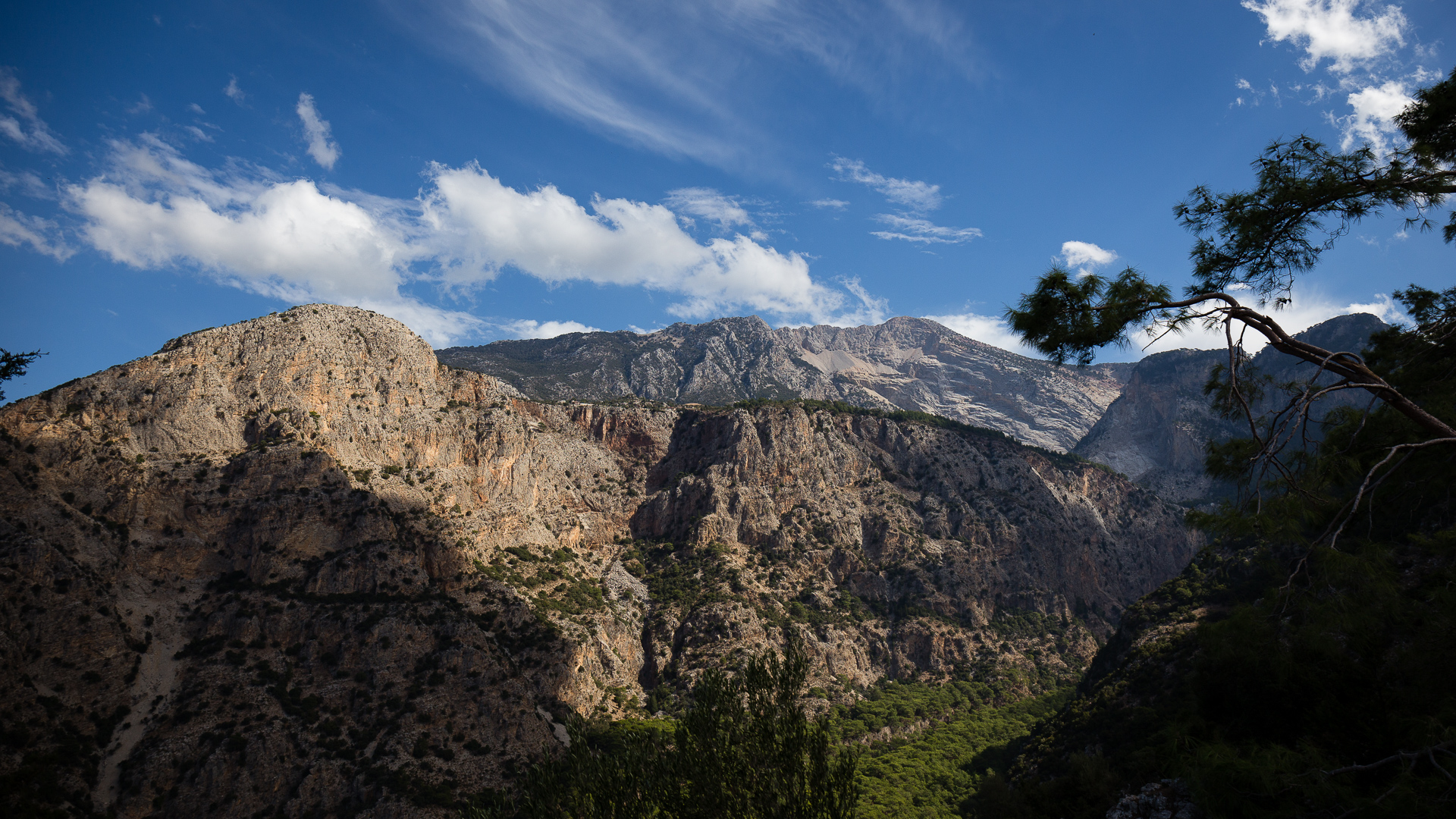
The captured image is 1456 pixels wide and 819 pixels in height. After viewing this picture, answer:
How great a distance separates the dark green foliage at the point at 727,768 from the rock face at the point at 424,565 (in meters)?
35.6

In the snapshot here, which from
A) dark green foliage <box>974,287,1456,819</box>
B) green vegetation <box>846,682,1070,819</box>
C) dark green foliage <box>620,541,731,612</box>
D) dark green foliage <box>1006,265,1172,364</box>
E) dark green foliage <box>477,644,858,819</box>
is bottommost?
green vegetation <box>846,682,1070,819</box>

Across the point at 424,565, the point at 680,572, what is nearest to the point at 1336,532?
the point at 424,565

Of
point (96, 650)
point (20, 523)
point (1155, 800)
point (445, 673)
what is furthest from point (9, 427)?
point (1155, 800)

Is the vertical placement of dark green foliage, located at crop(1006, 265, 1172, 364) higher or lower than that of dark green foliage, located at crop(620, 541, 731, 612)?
higher

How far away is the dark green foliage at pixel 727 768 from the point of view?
63.4 feet

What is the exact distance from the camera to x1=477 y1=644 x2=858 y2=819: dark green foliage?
19328mm

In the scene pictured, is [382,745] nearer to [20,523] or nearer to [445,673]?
[445,673]

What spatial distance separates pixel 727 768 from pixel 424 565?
64.2 metres

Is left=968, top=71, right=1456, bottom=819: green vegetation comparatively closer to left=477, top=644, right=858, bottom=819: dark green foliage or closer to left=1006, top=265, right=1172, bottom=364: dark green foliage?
left=1006, top=265, right=1172, bottom=364: dark green foliage

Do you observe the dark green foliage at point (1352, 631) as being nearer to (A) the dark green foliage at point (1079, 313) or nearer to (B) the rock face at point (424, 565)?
(A) the dark green foliage at point (1079, 313)

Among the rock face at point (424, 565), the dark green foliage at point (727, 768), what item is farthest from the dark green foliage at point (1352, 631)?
the rock face at point (424, 565)

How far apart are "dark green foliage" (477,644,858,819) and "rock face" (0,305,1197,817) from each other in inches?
1403

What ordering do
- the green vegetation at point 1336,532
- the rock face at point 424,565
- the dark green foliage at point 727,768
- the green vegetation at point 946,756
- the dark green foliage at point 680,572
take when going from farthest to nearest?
the dark green foliage at point 680,572, the green vegetation at point 946,756, the rock face at point 424,565, the dark green foliage at point 727,768, the green vegetation at point 1336,532

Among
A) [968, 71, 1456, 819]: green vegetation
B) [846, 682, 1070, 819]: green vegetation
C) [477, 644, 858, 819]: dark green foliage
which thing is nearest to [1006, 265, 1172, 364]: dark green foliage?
[968, 71, 1456, 819]: green vegetation
